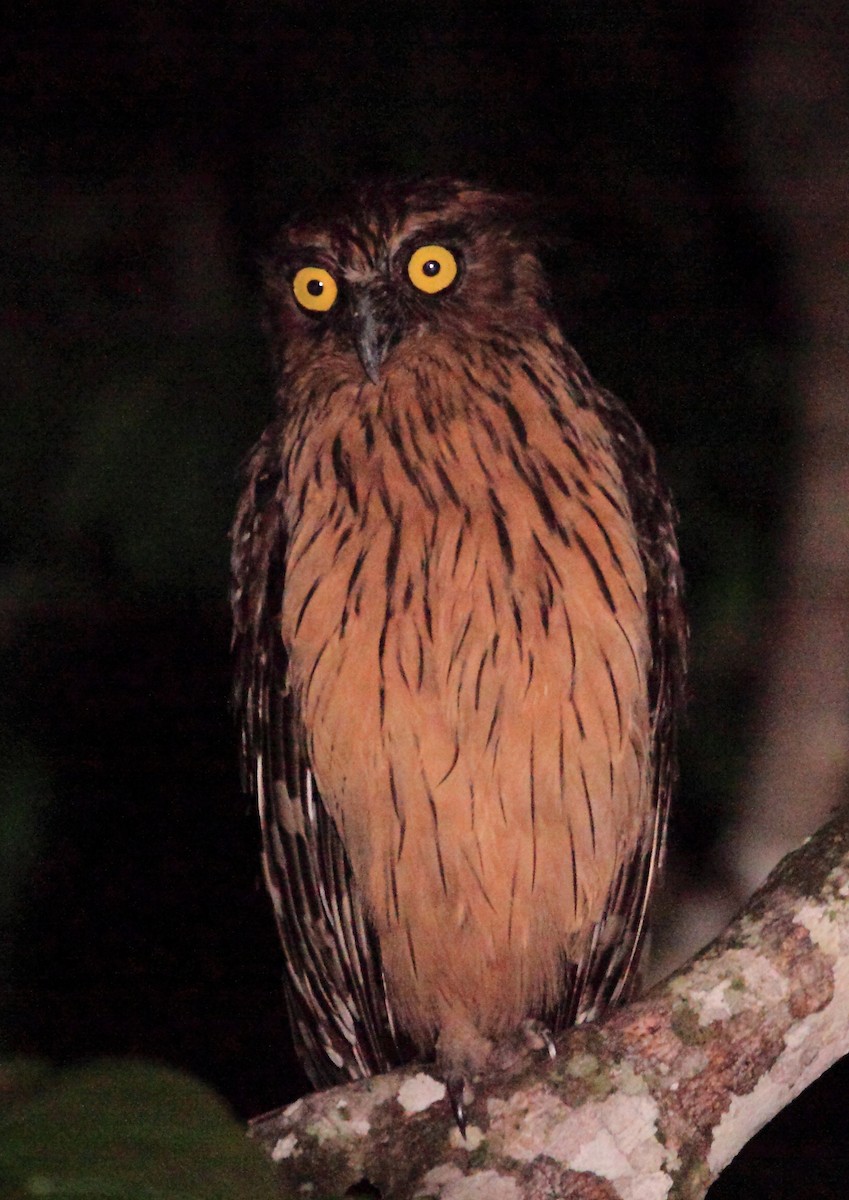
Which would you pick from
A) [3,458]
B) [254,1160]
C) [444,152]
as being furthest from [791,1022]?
[444,152]

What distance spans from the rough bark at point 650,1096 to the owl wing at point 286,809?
16.5 inches

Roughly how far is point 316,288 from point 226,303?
2.69 ft

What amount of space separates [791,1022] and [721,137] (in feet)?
5.34

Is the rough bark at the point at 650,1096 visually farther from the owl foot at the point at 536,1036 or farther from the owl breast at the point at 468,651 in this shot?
the owl breast at the point at 468,651

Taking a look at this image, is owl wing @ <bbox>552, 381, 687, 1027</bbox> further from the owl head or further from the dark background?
the dark background

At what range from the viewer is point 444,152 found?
2.47 metres

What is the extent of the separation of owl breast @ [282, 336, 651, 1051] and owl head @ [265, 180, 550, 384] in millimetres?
59

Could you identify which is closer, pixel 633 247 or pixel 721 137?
pixel 721 137

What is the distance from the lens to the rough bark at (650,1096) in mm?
1210

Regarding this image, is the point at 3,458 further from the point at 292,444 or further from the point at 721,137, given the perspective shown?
the point at 721,137

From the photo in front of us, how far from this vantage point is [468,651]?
5.01 feet

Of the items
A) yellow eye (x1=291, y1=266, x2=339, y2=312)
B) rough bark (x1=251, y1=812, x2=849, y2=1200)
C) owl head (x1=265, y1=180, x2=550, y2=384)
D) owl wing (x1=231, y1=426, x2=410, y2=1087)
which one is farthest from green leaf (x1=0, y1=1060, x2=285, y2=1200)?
yellow eye (x1=291, y1=266, x2=339, y2=312)

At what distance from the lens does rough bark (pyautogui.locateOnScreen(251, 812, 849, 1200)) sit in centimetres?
121

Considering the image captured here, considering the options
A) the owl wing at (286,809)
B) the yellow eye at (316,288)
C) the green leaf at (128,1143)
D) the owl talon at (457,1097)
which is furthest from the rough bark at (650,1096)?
the yellow eye at (316,288)
